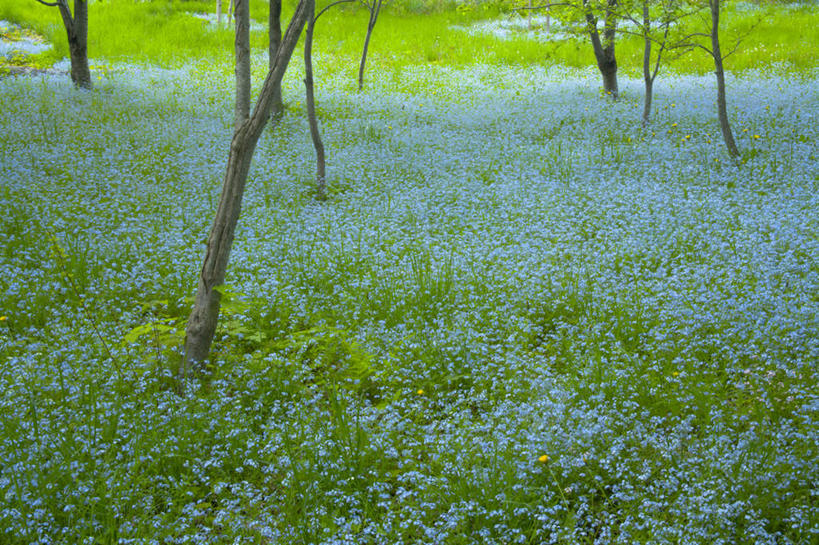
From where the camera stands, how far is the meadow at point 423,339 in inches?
133

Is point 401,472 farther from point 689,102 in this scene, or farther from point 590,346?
point 689,102

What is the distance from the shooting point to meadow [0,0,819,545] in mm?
3369

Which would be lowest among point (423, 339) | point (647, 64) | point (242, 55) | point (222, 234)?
point (423, 339)

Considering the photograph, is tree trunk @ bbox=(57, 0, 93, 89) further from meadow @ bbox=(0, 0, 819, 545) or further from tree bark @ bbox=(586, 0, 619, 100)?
tree bark @ bbox=(586, 0, 619, 100)

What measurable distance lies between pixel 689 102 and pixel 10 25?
2414 centimetres

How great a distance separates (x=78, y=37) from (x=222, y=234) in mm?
12753

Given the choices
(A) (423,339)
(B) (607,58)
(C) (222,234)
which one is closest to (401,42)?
(B) (607,58)

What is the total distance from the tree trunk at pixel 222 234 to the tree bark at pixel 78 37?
12.1 m

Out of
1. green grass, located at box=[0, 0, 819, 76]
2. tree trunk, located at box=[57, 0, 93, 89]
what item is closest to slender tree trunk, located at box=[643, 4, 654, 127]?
green grass, located at box=[0, 0, 819, 76]

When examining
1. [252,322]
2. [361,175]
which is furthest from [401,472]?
[361,175]

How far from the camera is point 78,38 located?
47.3ft

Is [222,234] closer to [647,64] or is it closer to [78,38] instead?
[647,64]

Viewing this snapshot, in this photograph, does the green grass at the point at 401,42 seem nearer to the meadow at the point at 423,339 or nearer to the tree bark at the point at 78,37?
the tree bark at the point at 78,37

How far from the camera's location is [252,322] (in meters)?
5.72
